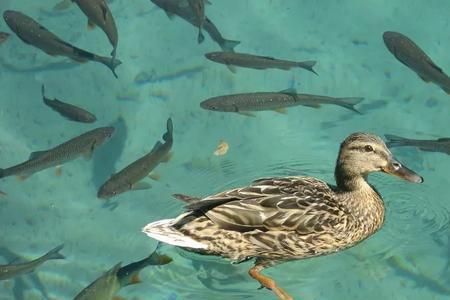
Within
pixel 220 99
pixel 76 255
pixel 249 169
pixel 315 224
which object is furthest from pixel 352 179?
pixel 76 255

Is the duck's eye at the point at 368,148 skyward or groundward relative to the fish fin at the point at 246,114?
skyward

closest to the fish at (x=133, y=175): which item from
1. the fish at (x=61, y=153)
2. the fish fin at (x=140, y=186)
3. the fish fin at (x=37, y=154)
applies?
the fish fin at (x=140, y=186)

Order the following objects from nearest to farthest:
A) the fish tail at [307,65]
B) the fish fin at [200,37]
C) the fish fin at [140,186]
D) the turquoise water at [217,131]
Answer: the turquoise water at [217,131]
the fish fin at [140,186]
the fish tail at [307,65]
the fish fin at [200,37]

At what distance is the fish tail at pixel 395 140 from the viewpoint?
6152 millimetres

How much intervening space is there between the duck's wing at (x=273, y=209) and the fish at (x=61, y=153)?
4.85 ft

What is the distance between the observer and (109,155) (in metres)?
6.62

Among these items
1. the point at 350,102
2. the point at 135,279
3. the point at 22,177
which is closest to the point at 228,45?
the point at 350,102

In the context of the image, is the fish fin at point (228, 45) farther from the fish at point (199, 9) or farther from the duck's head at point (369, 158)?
the duck's head at point (369, 158)

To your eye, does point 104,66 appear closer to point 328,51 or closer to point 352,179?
→ point 328,51

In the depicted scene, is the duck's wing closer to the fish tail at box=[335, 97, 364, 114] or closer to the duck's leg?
the duck's leg

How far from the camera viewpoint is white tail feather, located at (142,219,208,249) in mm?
5152

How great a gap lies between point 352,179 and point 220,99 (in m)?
1.50

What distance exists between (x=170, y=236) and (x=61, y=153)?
4.79ft

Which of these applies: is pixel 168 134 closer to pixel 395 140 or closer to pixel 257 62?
pixel 257 62
